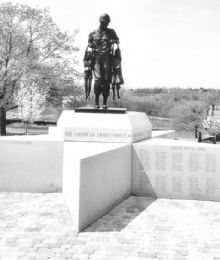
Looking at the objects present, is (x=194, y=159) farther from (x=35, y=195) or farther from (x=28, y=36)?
(x=28, y=36)

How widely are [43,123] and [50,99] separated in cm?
1350

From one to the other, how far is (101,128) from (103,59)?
2.40 m

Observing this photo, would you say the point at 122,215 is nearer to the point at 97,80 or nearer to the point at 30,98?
the point at 97,80

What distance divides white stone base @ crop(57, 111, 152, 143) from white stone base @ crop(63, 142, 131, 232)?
0.42 m

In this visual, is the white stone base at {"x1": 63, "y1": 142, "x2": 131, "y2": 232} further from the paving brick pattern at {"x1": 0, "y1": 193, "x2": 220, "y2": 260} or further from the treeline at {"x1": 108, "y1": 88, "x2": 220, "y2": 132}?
the treeline at {"x1": 108, "y1": 88, "x2": 220, "y2": 132}

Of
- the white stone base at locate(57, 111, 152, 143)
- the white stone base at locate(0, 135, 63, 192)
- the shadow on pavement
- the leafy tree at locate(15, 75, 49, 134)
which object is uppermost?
the leafy tree at locate(15, 75, 49, 134)

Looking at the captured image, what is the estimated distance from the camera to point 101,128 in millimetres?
9281

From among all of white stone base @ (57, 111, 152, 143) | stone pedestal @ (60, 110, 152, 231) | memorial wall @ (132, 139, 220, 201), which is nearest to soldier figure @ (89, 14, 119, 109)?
white stone base @ (57, 111, 152, 143)

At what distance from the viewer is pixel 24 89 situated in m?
22.2

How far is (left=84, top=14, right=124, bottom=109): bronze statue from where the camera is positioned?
1023cm

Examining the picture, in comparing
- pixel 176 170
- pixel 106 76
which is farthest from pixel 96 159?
pixel 106 76

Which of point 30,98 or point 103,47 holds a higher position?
point 103,47

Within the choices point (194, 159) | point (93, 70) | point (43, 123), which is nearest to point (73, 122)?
point (93, 70)

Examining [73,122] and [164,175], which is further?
[73,122]
